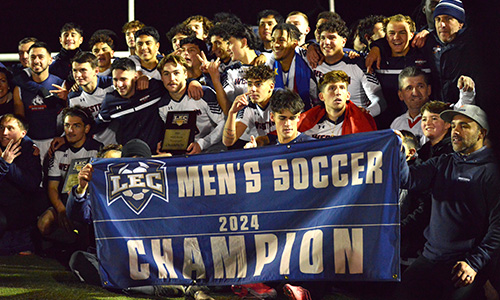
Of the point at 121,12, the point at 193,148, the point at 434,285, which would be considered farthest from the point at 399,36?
the point at 121,12

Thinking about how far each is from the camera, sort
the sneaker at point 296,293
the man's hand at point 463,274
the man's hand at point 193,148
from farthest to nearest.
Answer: the man's hand at point 193,148 → the sneaker at point 296,293 → the man's hand at point 463,274

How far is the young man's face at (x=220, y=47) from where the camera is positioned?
679 centimetres

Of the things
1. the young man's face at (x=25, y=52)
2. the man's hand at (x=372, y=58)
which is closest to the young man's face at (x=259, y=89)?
the man's hand at (x=372, y=58)

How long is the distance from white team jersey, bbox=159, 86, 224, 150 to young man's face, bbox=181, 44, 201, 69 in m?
0.55

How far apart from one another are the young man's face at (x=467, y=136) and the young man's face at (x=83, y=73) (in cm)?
408

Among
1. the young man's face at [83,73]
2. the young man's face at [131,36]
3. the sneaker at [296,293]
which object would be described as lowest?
the sneaker at [296,293]

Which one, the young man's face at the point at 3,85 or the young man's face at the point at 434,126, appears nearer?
the young man's face at the point at 434,126

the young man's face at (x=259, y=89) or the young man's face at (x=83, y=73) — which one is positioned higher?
the young man's face at (x=83, y=73)

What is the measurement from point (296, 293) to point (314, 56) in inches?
105

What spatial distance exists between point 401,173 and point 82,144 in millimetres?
3628

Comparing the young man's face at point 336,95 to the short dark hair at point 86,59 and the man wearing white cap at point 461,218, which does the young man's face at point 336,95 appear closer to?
the man wearing white cap at point 461,218

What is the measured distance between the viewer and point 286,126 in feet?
16.7

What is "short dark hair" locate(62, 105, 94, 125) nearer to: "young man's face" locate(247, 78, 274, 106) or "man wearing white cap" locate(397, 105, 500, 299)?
"young man's face" locate(247, 78, 274, 106)

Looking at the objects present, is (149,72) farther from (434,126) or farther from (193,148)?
(434,126)
